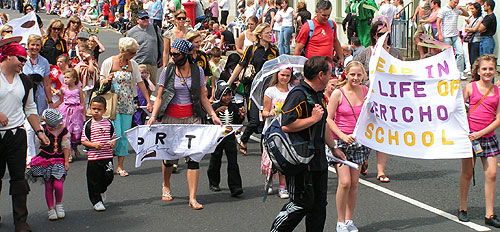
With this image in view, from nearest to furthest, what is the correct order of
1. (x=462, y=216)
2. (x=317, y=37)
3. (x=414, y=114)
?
1. (x=414, y=114)
2. (x=462, y=216)
3. (x=317, y=37)

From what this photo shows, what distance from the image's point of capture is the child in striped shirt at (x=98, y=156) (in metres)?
8.38

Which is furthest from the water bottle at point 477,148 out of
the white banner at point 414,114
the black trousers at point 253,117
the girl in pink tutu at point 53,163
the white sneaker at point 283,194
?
the girl in pink tutu at point 53,163

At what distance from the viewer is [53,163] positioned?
796 cm

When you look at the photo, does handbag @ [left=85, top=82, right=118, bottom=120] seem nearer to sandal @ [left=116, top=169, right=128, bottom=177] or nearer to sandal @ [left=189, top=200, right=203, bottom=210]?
sandal @ [left=116, top=169, right=128, bottom=177]

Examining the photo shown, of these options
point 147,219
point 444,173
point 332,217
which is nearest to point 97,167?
point 147,219

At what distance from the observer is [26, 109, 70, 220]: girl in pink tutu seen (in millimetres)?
7941

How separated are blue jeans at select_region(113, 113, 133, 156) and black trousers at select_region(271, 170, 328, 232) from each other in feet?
13.0

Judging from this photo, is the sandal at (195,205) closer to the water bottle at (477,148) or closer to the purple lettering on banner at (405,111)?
the purple lettering on banner at (405,111)

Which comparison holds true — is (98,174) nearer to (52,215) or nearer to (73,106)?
(52,215)

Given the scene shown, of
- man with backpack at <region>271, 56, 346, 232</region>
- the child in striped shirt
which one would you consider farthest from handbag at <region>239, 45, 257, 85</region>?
man with backpack at <region>271, 56, 346, 232</region>


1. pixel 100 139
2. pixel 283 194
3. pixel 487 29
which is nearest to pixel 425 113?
pixel 283 194

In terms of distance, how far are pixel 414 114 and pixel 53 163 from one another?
3563 mm

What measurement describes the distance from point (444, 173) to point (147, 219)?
3972 millimetres

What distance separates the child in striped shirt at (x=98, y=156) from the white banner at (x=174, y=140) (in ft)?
0.86
